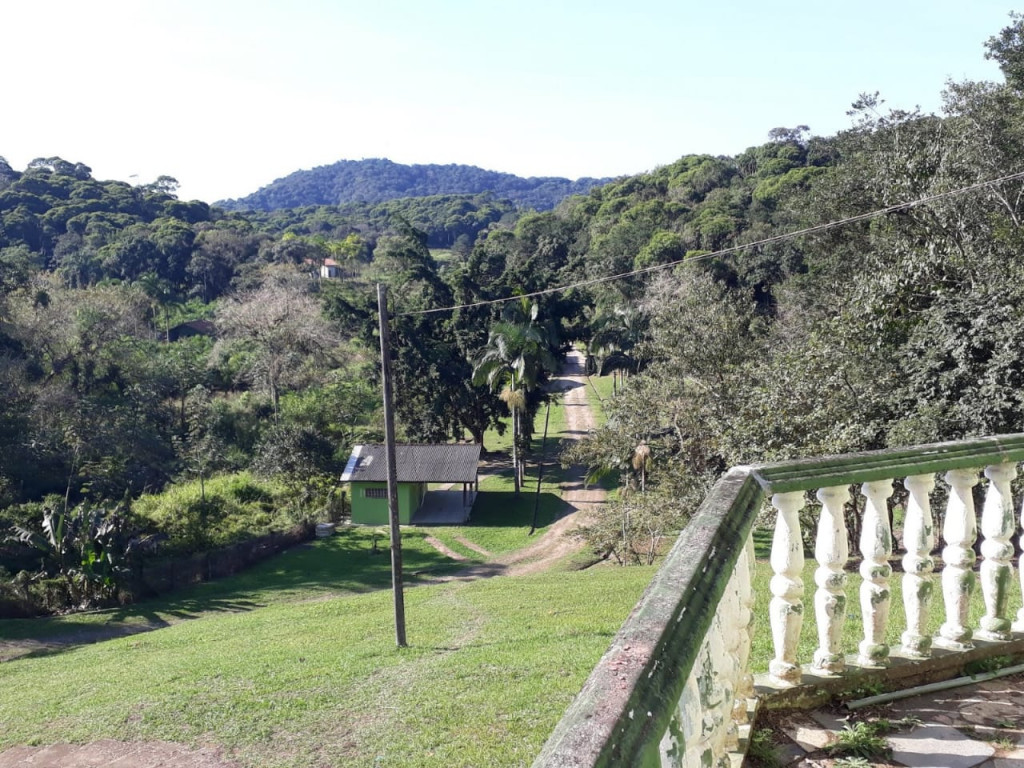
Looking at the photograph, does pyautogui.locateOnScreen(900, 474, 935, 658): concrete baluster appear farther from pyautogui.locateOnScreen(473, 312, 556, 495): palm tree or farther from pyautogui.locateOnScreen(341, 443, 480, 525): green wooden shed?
pyautogui.locateOnScreen(341, 443, 480, 525): green wooden shed

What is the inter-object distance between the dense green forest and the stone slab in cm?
1058

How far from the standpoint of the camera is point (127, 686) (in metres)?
11.2

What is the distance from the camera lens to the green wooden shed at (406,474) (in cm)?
3033

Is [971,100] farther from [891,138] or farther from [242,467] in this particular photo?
[242,467]

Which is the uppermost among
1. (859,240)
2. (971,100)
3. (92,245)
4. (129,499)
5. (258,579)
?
(92,245)

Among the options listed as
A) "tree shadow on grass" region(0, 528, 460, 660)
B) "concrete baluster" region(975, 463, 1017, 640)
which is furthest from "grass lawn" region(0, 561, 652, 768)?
"concrete baluster" region(975, 463, 1017, 640)

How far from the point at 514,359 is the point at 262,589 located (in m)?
13.2

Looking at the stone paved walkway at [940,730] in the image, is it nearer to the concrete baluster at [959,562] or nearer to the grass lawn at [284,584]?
the concrete baluster at [959,562]

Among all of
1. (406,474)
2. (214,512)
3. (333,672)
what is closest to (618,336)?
(406,474)

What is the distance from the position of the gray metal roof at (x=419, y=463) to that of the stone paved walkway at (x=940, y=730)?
27.6 m

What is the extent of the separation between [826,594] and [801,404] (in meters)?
13.2

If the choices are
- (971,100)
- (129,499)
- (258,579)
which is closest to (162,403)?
(129,499)

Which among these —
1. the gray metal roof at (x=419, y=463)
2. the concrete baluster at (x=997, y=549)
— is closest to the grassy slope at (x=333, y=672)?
the concrete baluster at (x=997, y=549)

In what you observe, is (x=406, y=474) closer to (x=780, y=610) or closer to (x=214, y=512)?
(x=214, y=512)
